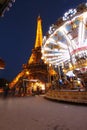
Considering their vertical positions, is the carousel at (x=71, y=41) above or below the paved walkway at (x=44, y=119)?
above

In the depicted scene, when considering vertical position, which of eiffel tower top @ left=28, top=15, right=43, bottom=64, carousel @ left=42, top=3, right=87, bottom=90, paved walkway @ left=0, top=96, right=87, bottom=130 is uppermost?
eiffel tower top @ left=28, top=15, right=43, bottom=64

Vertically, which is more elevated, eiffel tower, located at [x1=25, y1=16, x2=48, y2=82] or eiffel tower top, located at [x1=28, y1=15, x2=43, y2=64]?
eiffel tower top, located at [x1=28, y1=15, x2=43, y2=64]

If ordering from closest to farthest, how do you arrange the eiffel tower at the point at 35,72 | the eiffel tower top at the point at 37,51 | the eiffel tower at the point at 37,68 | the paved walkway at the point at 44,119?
the paved walkway at the point at 44,119
the eiffel tower at the point at 35,72
the eiffel tower at the point at 37,68
the eiffel tower top at the point at 37,51

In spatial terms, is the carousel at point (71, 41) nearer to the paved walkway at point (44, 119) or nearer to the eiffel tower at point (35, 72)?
the paved walkway at point (44, 119)

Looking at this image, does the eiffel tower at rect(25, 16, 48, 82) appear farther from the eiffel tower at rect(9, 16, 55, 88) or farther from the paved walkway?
the paved walkway

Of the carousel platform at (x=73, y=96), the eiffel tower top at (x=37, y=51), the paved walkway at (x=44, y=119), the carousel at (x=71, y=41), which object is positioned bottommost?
the paved walkway at (x=44, y=119)

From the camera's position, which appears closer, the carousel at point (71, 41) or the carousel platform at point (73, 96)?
the carousel platform at point (73, 96)

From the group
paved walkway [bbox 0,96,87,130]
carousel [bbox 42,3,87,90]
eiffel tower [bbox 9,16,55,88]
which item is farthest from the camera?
eiffel tower [bbox 9,16,55,88]

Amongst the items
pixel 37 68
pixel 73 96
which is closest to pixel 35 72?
pixel 37 68

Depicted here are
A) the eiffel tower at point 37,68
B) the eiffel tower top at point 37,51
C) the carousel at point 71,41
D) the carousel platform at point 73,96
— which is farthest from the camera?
the eiffel tower top at point 37,51

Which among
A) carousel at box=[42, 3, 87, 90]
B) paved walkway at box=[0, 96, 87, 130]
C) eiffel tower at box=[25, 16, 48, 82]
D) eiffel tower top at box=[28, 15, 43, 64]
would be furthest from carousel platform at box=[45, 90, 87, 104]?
eiffel tower top at box=[28, 15, 43, 64]

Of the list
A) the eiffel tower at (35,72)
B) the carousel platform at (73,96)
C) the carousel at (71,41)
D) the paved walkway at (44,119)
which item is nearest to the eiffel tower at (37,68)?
the eiffel tower at (35,72)

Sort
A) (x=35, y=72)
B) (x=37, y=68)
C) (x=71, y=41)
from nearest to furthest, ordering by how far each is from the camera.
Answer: (x=71, y=41), (x=35, y=72), (x=37, y=68)

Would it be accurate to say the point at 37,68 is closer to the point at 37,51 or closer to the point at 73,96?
the point at 37,51
